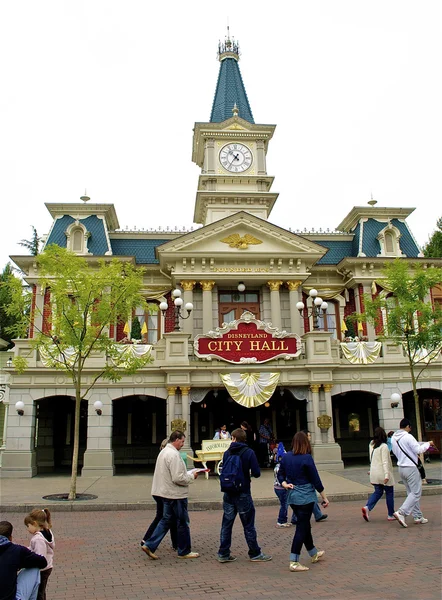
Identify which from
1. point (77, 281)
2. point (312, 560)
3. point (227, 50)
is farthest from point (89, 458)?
point (227, 50)

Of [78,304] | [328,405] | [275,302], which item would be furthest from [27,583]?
[275,302]

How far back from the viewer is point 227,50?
3666 centimetres

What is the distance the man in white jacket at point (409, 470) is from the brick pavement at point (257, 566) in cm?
29

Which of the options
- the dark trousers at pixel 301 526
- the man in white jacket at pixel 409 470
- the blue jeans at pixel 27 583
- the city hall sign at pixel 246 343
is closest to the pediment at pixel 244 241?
the city hall sign at pixel 246 343

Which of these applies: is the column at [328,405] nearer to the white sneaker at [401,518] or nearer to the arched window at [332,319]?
the arched window at [332,319]

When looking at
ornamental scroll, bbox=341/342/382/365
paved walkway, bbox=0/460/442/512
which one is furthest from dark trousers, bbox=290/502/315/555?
ornamental scroll, bbox=341/342/382/365

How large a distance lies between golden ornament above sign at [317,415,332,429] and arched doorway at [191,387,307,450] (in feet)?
12.0

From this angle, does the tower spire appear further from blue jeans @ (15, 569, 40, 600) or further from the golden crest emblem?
blue jeans @ (15, 569, 40, 600)

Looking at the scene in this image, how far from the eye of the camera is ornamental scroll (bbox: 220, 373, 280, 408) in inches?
796

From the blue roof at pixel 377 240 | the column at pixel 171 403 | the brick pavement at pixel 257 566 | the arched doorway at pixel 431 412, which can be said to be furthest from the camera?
the blue roof at pixel 377 240

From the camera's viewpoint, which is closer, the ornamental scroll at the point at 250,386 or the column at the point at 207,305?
the ornamental scroll at the point at 250,386

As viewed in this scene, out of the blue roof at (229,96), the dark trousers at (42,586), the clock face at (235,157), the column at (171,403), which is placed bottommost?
the dark trousers at (42,586)

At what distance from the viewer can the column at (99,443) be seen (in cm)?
1952

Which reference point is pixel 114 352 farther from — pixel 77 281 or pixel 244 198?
pixel 244 198
